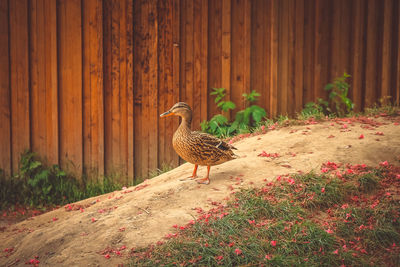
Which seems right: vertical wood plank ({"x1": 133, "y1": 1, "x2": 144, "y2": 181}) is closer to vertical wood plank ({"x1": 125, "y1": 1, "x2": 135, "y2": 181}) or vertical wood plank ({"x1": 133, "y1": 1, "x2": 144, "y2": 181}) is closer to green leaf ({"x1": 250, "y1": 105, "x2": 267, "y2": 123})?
vertical wood plank ({"x1": 125, "y1": 1, "x2": 135, "y2": 181})

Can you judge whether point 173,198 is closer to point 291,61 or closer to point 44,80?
point 44,80

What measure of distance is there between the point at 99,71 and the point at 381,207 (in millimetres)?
4832

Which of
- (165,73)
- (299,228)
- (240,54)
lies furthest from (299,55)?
(299,228)

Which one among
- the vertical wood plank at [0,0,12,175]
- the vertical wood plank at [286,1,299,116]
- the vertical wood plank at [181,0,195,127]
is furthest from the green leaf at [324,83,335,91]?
the vertical wood plank at [0,0,12,175]

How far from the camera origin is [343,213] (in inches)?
123

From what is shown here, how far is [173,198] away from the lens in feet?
12.1

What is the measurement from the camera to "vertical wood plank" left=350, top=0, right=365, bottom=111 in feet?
23.2

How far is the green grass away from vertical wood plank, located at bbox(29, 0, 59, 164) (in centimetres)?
395

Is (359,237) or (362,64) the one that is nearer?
(359,237)

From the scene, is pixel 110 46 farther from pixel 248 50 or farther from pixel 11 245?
pixel 11 245

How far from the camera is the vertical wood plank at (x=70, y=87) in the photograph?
19.9 ft

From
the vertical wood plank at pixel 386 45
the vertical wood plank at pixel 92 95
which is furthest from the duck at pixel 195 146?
the vertical wood plank at pixel 386 45

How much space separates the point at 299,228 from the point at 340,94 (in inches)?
183

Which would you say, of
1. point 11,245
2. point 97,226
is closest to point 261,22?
point 97,226
